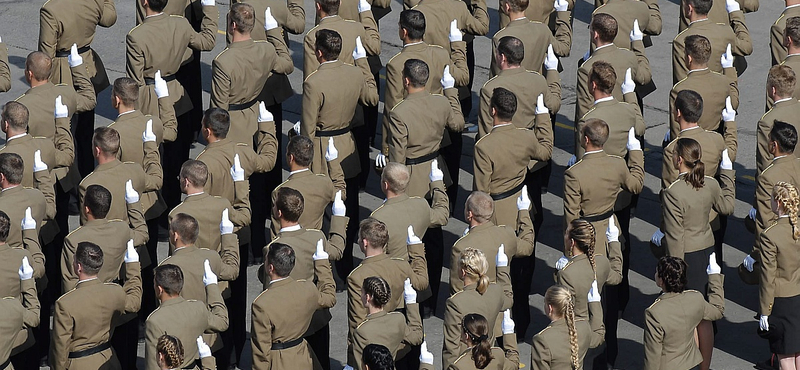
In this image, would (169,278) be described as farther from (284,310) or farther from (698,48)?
(698,48)

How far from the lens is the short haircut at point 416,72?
42.4 feet

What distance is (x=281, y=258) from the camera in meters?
10.8

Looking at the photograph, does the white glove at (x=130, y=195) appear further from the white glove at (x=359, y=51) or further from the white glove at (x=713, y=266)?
the white glove at (x=713, y=266)

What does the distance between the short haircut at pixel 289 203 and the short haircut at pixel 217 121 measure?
1380mm

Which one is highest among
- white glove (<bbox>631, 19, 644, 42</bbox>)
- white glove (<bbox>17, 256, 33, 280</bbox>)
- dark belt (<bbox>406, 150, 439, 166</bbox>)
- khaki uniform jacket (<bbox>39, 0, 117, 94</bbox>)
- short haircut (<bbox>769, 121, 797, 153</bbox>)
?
short haircut (<bbox>769, 121, 797, 153</bbox>)

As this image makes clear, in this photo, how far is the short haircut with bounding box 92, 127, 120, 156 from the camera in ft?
40.1

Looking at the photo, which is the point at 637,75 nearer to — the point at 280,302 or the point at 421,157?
the point at 421,157

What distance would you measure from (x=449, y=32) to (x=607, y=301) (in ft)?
12.2

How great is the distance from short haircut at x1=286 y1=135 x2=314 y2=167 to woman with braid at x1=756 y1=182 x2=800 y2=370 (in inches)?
140

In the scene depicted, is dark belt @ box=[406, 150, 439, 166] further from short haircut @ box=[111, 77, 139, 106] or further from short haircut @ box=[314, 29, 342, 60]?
short haircut @ box=[111, 77, 139, 106]

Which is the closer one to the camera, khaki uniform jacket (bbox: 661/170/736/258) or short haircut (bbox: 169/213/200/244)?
short haircut (bbox: 169/213/200/244)

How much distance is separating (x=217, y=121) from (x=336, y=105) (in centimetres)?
144

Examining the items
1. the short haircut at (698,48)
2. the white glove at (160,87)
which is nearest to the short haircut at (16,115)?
the white glove at (160,87)

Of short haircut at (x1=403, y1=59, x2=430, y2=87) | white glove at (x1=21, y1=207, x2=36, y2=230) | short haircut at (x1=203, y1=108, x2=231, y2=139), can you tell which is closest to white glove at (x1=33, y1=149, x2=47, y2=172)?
white glove at (x1=21, y1=207, x2=36, y2=230)
